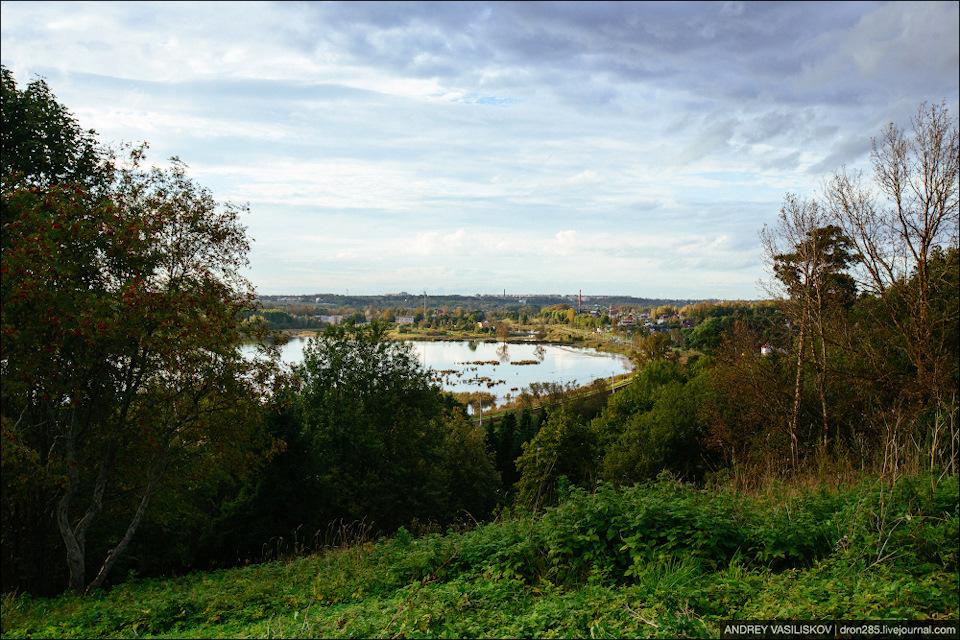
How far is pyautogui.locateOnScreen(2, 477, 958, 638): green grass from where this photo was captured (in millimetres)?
3324

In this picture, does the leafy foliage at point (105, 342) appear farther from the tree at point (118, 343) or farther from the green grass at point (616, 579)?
the green grass at point (616, 579)

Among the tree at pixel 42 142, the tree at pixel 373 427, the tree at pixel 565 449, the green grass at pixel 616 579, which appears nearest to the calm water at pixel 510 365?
the tree at pixel 565 449

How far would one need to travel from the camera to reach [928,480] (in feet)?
15.8

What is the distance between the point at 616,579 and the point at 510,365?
88.2 m

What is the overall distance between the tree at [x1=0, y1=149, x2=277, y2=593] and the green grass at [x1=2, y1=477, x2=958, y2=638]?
2.27m

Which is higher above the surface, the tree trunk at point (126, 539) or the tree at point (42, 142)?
the tree at point (42, 142)

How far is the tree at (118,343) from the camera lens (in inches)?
245

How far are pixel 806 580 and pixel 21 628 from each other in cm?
640

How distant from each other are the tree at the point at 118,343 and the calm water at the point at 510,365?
46.3 m

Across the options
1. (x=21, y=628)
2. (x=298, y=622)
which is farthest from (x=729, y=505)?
(x=21, y=628)

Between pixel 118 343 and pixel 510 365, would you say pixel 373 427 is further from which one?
pixel 510 365

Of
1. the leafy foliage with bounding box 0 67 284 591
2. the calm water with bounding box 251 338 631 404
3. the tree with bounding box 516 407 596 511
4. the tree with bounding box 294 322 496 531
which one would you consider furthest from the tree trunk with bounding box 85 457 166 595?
the calm water with bounding box 251 338 631 404

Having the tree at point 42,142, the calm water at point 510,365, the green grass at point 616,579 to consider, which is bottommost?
the calm water at point 510,365

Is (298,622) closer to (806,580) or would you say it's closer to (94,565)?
(806,580)
